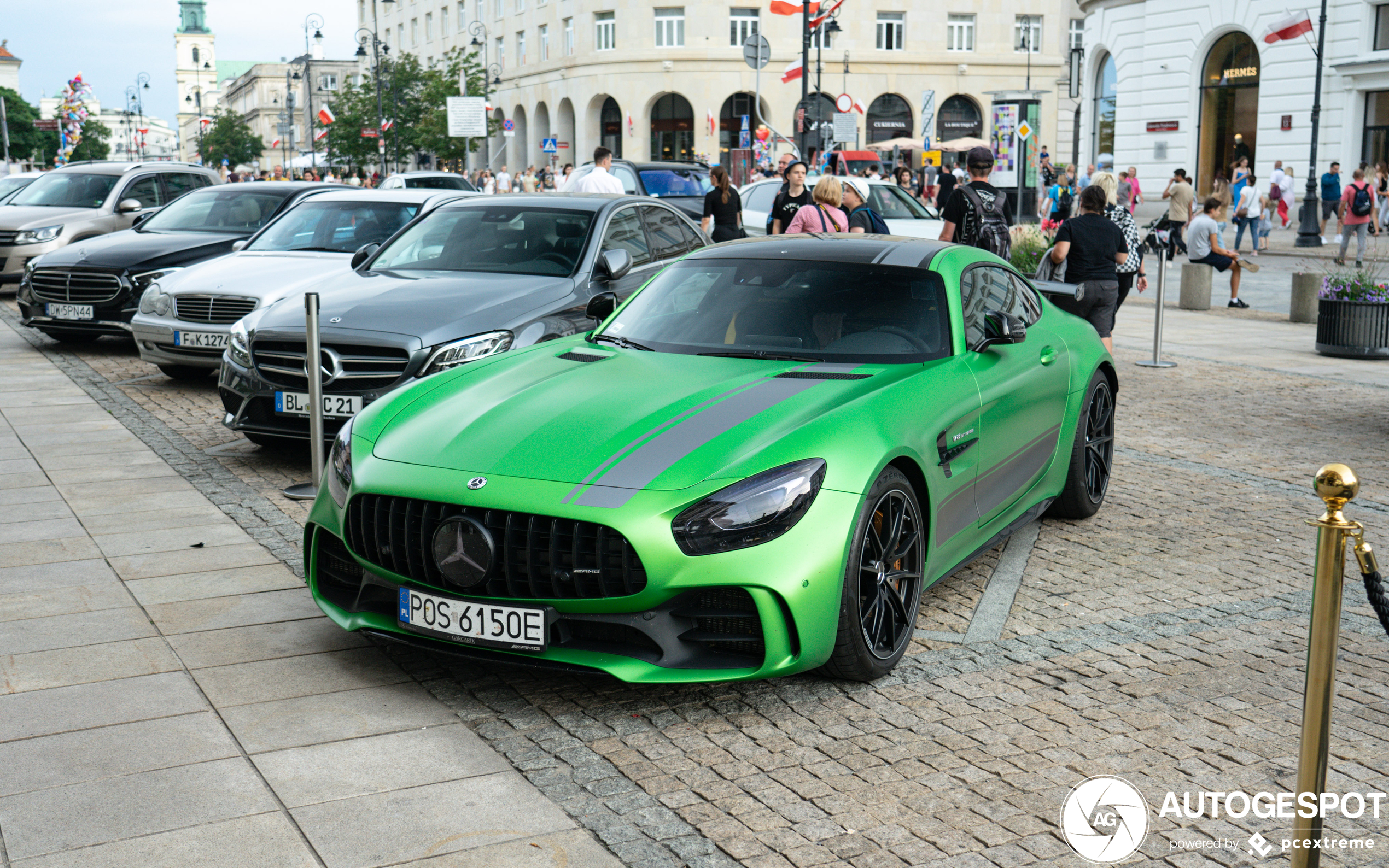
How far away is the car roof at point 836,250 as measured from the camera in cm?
563

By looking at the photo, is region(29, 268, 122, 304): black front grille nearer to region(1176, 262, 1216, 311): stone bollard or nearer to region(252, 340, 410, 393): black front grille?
region(252, 340, 410, 393): black front grille

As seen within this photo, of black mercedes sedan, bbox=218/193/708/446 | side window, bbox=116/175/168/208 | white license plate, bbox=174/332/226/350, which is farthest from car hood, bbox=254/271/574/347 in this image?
side window, bbox=116/175/168/208

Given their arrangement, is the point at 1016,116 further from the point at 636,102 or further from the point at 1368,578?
the point at 636,102

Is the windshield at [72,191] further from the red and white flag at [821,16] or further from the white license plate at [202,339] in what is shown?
the red and white flag at [821,16]

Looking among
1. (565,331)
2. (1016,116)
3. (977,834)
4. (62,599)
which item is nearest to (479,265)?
(565,331)

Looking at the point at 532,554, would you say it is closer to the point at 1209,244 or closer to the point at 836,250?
the point at 836,250

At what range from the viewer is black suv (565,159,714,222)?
2020 centimetres

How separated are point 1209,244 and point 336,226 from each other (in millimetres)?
11806

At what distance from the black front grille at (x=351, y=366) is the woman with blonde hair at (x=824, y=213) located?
174 inches

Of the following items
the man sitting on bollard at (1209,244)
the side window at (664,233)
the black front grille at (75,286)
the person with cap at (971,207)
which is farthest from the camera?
the man sitting on bollard at (1209,244)

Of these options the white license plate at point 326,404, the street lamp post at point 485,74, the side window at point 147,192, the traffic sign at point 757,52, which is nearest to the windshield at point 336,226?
the white license plate at point 326,404

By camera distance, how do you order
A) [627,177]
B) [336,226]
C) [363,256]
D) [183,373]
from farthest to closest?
[627,177] → [183,373] → [336,226] → [363,256]

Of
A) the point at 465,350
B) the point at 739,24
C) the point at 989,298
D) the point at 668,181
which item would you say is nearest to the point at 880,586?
the point at 989,298

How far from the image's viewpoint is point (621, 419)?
4504mm
